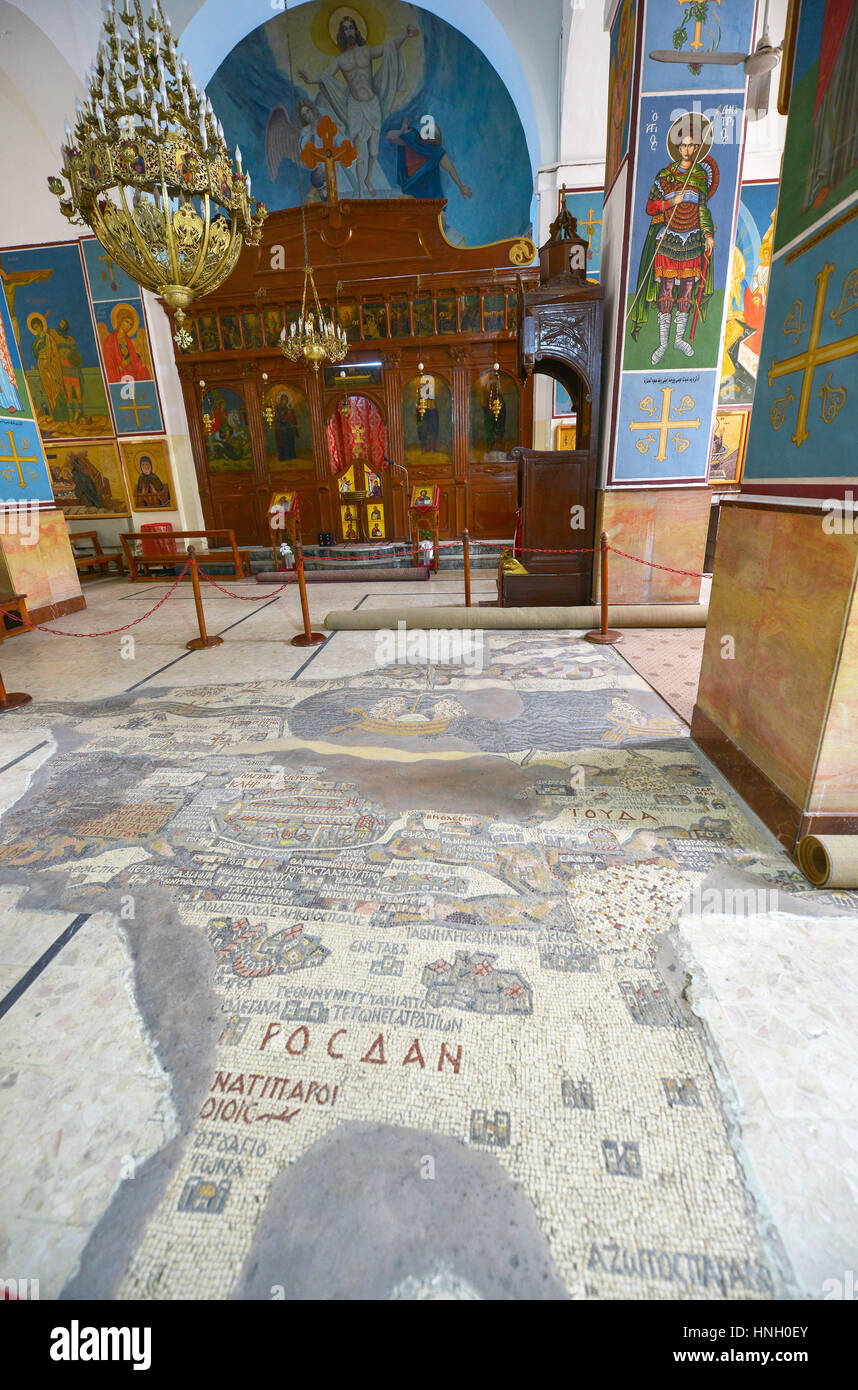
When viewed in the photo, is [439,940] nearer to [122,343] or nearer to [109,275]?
[122,343]

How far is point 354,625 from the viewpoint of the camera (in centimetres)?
696

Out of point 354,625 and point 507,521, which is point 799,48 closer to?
point 354,625

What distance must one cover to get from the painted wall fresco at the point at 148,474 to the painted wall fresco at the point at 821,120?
12.9 metres

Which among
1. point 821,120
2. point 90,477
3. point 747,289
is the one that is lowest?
point 90,477

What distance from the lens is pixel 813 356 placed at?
8.55 ft

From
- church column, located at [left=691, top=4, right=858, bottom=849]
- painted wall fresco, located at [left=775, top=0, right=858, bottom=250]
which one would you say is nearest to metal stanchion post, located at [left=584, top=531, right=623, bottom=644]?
church column, located at [left=691, top=4, right=858, bottom=849]

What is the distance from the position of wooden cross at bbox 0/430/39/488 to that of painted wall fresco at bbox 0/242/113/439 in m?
5.79

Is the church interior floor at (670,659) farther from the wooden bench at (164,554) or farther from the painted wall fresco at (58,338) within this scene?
the painted wall fresco at (58,338)

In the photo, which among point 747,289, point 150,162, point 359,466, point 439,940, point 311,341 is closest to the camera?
point 439,940

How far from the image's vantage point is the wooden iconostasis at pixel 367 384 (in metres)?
11.9

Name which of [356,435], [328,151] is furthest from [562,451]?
[328,151]

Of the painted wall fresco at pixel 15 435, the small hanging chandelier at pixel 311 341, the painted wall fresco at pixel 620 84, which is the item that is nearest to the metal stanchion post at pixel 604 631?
the painted wall fresco at pixel 620 84

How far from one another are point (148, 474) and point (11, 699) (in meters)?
9.80

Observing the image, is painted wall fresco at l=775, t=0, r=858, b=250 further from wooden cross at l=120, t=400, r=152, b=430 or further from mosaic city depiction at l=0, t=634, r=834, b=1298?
wooden cross at l=120, t=400, r=152, b=430
